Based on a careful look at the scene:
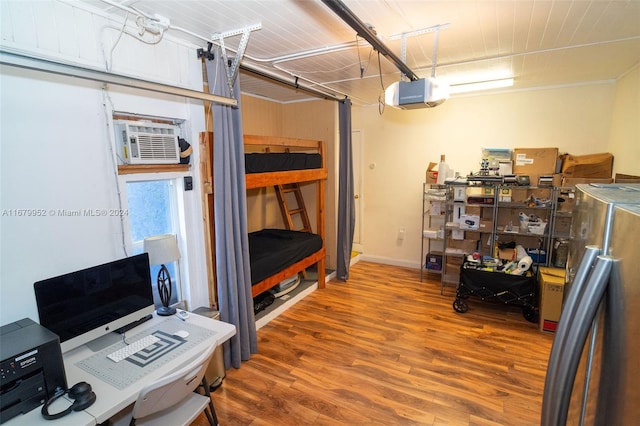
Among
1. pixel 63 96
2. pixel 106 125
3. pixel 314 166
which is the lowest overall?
pixel 314 166

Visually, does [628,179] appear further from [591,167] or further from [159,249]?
[159,249]

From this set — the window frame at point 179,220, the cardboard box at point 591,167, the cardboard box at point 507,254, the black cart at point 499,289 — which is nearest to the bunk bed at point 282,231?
the window frame at point 179,220

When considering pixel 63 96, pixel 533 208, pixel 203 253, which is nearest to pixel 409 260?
pixel 533 208

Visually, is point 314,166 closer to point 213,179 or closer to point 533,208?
point 213,179

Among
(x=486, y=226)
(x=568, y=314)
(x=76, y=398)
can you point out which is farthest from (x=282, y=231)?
(x=568, y=314)

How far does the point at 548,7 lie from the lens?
1.94 m

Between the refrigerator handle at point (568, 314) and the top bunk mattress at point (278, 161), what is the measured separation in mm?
2676

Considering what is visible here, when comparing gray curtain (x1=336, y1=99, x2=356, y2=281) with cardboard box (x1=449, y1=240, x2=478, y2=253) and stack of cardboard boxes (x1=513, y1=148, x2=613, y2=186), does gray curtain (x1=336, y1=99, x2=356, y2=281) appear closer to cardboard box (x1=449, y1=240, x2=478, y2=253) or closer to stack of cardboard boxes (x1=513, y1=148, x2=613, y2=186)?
cardboard box (x1=449, y1=240, x2=478, y2=253)

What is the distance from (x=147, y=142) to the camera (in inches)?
85.9

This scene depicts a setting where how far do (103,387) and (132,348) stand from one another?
12.5 inches

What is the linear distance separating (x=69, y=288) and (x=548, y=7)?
3.17 metres

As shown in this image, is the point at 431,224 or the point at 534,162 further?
the point at 431,224

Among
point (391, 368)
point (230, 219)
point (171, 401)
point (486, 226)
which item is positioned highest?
point (230, 219)

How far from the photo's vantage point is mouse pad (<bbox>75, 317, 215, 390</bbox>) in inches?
63.7
